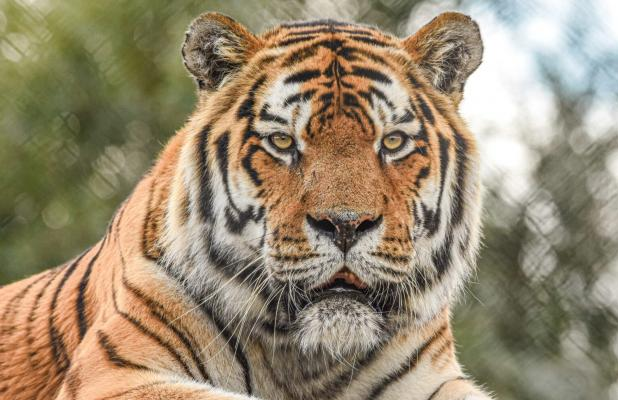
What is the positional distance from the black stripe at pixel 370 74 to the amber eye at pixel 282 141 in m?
0.23

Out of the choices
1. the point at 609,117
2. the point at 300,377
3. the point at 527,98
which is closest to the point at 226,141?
the point at 300,377

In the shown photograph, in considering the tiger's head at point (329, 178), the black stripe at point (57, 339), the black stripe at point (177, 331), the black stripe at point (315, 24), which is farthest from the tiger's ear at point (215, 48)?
the black stripe at point (57, 339)

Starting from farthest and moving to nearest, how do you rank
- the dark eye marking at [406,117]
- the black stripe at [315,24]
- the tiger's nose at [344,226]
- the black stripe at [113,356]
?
1. the black stripe at [315,24]
2. the dark eye marking at [406,117]
3. the black stripe at [113,356]
4. the tiger's nose at [344,226]

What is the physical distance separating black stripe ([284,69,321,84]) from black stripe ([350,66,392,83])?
0.08m

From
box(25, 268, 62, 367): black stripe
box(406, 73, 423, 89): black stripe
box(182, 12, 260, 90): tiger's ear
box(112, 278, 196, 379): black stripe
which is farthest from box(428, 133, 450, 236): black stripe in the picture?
box(25, 268, 62, 367): black stripe

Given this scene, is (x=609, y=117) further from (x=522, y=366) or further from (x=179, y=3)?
(x=179, y=3)

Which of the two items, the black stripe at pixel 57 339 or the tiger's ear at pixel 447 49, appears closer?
the tiger's ear at pixel 447 49

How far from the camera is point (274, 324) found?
1.97 metres

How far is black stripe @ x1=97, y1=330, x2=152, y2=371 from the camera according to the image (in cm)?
189

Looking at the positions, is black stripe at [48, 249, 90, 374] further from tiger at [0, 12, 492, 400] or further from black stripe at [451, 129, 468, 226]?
black stripe at [451, 129, 468, 226]

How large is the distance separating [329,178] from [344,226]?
0.40 ft

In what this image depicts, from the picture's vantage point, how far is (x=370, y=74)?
2080 millimetres

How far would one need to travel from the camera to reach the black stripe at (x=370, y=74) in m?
2.07

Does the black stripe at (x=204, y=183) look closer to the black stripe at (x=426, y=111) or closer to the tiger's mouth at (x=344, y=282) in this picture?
the tiger's mouth at (x=344, y=282)
